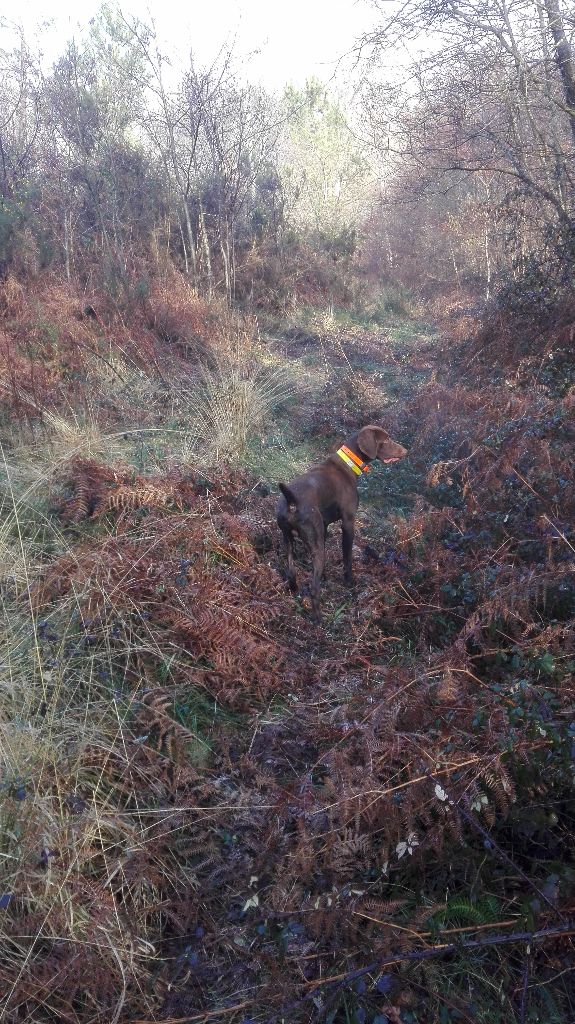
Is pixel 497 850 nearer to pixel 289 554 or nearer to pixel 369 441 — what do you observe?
pixel 289 554

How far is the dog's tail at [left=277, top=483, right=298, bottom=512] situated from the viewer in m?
3.86

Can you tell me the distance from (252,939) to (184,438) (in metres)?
4.42

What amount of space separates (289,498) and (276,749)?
56.8 inches

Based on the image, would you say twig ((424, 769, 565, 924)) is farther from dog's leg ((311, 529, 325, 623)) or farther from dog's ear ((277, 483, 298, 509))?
dog's ear ((277, 483, 298, 509))

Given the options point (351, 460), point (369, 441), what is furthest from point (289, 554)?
point (369, 441)

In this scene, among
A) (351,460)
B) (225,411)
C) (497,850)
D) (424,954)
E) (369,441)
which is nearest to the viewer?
(424,954)

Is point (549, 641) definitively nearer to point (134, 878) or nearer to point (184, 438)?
point (134, 878)

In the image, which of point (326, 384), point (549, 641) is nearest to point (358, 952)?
point (549, 641)

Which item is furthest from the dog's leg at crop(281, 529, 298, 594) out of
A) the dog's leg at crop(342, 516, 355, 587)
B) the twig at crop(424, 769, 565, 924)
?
the twig at crop(424, 769, 565, 924)

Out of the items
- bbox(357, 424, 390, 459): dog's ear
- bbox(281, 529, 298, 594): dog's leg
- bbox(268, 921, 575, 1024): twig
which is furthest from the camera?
bbox(357, 424, 390, 459): dog's ear

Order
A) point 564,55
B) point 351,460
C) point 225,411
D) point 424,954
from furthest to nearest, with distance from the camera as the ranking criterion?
1. point 564,55
2. point 225,411
3. point 351,460
4. point 424,954

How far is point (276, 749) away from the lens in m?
3.04

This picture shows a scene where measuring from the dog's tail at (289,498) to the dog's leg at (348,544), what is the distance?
460 millimetres

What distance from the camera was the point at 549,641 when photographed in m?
2.78
